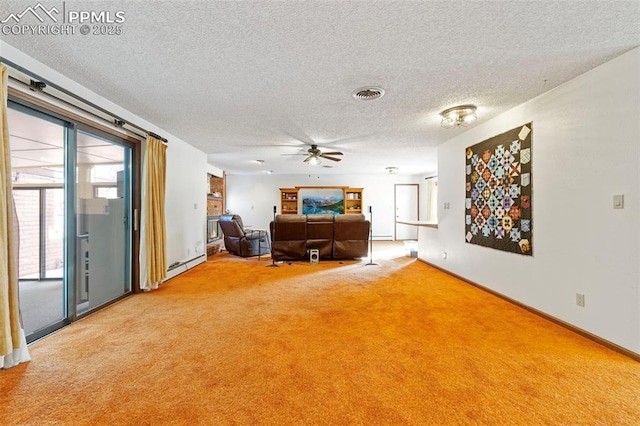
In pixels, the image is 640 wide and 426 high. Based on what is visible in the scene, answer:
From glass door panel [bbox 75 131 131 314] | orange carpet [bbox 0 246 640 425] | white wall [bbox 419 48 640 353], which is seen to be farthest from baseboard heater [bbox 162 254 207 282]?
white wall [bbox 419 48 640 353]

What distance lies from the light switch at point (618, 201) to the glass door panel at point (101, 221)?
16.2ft

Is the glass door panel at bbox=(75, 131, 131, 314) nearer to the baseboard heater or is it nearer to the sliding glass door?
the sliding glass door

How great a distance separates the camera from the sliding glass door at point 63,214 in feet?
8.34

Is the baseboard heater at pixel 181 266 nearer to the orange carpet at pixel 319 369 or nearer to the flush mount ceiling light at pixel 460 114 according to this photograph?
the orange carpet at pixel 319 369

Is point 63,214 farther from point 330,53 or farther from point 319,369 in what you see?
point 330,53

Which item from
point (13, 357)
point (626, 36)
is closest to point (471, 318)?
point (626, 36)

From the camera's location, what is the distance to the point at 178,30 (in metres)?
1.75

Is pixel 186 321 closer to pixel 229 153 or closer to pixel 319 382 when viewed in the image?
pixel 319 382

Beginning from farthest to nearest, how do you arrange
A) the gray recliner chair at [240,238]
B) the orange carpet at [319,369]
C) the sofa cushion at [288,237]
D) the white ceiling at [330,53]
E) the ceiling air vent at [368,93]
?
the gray recliner chair at [240,238] < the sofa cushion at [288,237] < the ceiling air vent at [368,93] < the white ceiling at [330,53] < the orange carpet at [319,369]

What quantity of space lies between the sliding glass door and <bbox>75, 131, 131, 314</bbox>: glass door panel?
11 mm

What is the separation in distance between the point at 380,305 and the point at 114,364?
250cm

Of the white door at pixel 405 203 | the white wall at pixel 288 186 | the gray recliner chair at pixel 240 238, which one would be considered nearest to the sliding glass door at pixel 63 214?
the gray recliner chair at pixel 240 238

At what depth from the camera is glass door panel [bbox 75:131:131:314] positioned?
2.79 meters

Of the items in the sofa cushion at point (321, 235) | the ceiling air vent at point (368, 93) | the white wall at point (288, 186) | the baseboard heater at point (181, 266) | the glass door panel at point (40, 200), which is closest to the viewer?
the glass door panel at point (40, 200)
